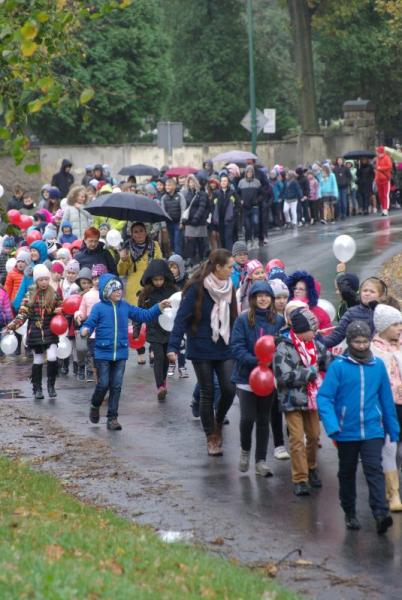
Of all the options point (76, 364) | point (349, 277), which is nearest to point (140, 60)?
point (76, 364)

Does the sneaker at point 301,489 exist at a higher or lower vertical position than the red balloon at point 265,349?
lower

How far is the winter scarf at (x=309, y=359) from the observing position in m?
11.2

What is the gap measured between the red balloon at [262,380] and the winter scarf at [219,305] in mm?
1067

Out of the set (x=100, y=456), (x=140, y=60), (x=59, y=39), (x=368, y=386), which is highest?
(x=140, y=60)

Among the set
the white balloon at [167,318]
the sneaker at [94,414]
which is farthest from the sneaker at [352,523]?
the white balloon at [167,318]

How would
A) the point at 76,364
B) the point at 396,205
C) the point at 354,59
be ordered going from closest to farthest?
the point at 76,364, the point at 396,205, the point at 354,59

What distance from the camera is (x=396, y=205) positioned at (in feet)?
146

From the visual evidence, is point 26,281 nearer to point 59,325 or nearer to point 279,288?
point 59,325

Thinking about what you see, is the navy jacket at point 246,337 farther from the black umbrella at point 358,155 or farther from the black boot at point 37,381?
the black umbrella at point 358,155

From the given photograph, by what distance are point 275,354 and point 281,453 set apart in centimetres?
151

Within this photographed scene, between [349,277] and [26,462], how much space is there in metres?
3.52

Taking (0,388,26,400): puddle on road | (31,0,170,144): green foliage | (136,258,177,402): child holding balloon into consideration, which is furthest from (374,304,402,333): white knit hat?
(31,0,170,144): green foliage

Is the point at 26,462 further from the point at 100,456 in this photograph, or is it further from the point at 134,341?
the point at 134,341

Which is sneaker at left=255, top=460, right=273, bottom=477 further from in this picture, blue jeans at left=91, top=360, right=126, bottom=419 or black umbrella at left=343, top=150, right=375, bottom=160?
black umbrella at left=343, top=150, right=375, bottom=160
